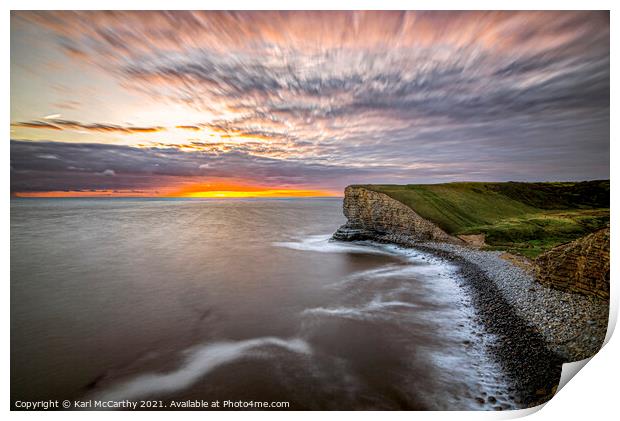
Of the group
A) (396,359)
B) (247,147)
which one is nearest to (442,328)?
(396,359)

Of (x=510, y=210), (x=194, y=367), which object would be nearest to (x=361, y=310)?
(x=194, y=367)

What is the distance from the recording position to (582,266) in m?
7.24

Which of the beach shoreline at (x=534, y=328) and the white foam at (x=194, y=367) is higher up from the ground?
the beach shoreline at (x=534, y=328)

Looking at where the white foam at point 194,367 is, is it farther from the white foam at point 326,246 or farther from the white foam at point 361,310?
the white foam at point 326,246

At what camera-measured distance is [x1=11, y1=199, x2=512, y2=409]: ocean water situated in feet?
16.8

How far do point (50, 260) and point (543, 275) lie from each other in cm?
1772

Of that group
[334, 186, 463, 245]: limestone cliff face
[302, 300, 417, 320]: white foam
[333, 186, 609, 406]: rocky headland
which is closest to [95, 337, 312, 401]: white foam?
[302, 300, 417, 320]: white foam

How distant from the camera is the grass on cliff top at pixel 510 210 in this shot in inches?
667

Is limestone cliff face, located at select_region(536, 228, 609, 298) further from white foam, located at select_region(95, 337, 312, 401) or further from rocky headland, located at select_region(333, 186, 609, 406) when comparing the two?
white foam, located at select_region(95, 337, 312, 401)

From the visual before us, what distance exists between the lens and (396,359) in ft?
19.4

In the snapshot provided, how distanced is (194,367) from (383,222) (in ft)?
60.0

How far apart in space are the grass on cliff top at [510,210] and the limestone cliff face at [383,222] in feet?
1.90

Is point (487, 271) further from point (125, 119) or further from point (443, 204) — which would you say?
point (125, 119)

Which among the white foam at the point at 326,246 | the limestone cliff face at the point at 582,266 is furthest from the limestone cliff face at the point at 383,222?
the limestone cliff face at the point at 582,266
